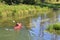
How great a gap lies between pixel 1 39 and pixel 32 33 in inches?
166

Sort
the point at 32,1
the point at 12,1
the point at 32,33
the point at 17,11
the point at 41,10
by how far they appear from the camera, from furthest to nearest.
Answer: the point at 32,1 → the point at 12,1 → the point at 41,10 → the point at 17,11 → the point at 32,33

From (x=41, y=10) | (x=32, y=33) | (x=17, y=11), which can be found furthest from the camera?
(x=41, y=10)

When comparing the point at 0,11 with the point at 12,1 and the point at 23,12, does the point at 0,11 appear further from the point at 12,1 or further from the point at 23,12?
the point at 12,1

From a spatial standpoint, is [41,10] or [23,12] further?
[41,10]

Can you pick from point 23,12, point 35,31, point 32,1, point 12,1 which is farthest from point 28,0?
point 35,31

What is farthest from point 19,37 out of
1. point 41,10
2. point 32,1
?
point 32,1

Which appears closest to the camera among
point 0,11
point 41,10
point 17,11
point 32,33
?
point 32,33

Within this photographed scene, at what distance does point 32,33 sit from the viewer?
77.0 feet

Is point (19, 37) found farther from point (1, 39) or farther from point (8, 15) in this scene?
point (8, 15)

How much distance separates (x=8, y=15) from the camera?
114ft

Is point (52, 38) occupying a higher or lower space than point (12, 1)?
higher

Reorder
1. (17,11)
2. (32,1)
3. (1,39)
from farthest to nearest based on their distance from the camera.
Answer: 1. (32,1)
2. (17,11)
3. (1,39)

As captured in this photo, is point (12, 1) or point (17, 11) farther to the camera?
point (12, 1)

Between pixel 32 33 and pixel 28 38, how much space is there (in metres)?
2.49
